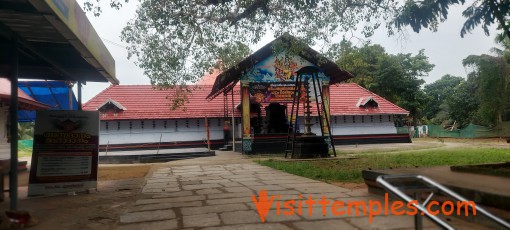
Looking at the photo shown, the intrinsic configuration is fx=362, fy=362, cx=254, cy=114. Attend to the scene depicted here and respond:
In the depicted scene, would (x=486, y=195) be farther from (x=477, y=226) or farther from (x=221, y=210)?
(x=221, y=210)

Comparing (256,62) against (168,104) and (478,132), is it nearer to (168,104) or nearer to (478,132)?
(168,104)

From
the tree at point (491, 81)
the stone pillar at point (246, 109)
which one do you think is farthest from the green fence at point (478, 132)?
the stone pillar at point (246, 109)

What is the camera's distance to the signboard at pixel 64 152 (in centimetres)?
596

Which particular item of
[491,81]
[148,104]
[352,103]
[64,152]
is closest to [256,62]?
[148,104]

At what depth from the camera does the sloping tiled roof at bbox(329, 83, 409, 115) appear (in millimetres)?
23078

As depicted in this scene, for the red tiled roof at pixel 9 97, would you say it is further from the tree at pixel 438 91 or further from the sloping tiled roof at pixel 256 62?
the tree at pixel 438 91

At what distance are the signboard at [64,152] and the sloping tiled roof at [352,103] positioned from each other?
17.7 metres

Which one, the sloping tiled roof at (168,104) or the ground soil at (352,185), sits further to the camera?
the sloping tiled roof at (168,104)

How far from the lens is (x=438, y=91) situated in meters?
50.8

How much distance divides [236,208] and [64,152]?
3435 mm

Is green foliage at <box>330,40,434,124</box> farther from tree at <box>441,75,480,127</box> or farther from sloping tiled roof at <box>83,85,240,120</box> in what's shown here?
sloping tiled roof at <box>83,85,240,120</box>

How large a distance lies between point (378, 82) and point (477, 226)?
31.4 meters

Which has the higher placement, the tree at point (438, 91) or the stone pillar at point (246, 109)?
the tree at point (438, 91)

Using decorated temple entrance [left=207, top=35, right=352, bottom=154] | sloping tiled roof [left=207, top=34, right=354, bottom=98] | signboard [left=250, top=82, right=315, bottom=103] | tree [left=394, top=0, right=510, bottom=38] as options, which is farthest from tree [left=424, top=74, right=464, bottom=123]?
tree [left=394, top=0, right=510, bottom=38]
